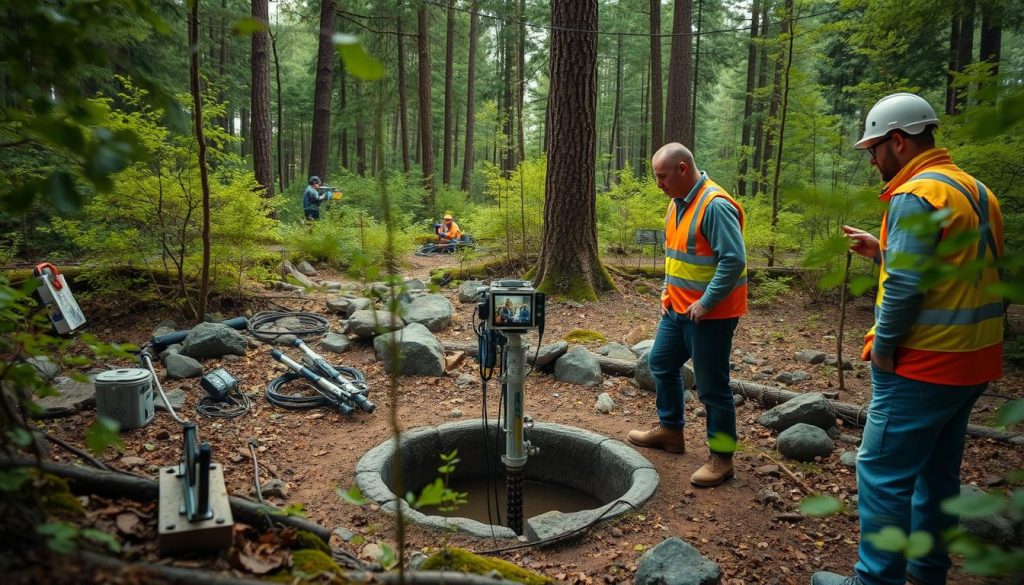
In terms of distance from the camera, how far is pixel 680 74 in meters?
13.2

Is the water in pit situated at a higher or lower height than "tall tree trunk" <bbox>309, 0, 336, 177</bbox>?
lower

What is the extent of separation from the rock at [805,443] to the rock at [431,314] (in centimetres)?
399

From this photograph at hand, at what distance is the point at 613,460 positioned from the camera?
433cm

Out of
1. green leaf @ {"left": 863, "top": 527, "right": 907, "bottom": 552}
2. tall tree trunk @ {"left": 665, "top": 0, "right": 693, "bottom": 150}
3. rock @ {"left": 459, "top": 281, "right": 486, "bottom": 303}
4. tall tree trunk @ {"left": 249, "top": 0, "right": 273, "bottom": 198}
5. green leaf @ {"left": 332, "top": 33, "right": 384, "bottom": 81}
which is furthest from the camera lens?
tall tree trunk @ {"left": 665, "top": 0, "right": 693, "bottom": 150}

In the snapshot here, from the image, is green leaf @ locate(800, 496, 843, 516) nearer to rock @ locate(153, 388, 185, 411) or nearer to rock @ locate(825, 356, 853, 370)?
rock @ locate(153, 388, 185, 411)

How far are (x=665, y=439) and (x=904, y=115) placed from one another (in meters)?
2.67

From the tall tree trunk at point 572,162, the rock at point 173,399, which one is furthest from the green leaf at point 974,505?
the tall tree trunk at point 572,162

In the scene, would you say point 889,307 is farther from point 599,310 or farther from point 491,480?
point 599,310

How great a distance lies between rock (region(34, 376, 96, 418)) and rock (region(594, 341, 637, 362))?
14.7 ft

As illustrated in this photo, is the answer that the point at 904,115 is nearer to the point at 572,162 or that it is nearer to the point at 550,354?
the point at 550,354

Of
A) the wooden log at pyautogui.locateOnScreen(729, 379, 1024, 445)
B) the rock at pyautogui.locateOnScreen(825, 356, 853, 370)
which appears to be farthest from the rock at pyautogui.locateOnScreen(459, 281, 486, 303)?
the rock at pyautogui.locateOnScreen(825, 356, 853, 370)

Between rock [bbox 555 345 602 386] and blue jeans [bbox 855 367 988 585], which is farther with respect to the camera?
rock [bbox 555 345 602 386]

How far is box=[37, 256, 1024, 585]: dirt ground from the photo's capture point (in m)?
3.23

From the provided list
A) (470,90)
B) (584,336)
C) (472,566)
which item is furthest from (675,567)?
(470,90)
